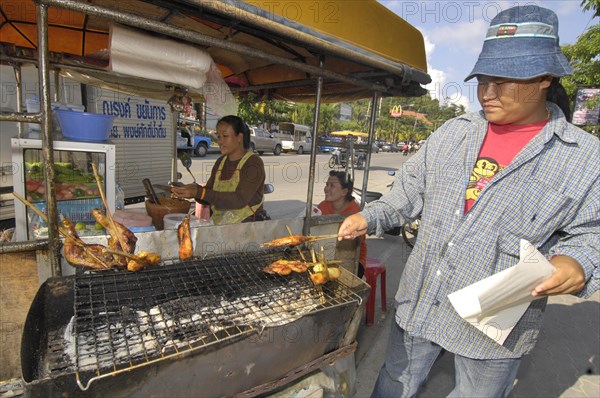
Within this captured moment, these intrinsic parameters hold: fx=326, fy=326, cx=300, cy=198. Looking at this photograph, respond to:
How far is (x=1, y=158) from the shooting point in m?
5.27

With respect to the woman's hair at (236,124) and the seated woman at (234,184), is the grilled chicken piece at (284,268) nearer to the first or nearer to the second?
the seated woman at (234,184)

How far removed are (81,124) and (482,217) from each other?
2.94 m

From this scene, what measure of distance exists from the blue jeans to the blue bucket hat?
59.5 inches

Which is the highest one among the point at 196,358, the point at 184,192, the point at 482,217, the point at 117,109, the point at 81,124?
the point at 117,109

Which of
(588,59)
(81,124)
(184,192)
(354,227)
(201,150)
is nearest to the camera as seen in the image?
(354,227)

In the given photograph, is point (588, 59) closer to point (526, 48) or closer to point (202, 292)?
point (526, 48)

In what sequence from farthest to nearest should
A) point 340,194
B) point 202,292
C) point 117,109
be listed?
point 117,109, point 340,194, point 202,292

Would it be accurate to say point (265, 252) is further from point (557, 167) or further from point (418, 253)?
point (557, 167)

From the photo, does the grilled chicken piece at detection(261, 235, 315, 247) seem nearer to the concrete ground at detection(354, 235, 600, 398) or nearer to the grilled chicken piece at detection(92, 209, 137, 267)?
the grilled chicken piece at detection(92, 209, 137, 267)

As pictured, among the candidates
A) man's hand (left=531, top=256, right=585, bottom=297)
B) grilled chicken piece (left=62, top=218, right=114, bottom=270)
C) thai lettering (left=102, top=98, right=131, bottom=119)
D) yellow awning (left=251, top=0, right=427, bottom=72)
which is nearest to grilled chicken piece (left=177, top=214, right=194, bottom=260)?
grilled chicken piece (left=62, top=218, right=114, bottom=270)

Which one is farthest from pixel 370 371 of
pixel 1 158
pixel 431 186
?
pixel 1 158

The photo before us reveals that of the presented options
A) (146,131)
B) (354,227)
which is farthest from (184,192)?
(146,131)

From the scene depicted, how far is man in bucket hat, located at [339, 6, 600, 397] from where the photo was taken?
156 centimetres

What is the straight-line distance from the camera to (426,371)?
6.80 feet
